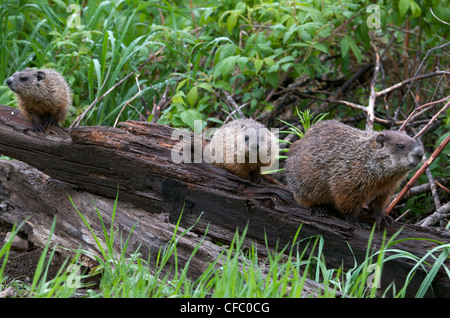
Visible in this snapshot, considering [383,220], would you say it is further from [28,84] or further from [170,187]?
[28,84]

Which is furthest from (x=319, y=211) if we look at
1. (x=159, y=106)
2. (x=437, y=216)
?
(x=159, y=106)

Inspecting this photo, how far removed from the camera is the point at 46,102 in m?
5.18

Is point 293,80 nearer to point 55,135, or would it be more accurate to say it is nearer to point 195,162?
point 195,162

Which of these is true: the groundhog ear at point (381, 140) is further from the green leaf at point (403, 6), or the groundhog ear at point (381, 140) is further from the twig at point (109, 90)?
the twig at point (109, 90)

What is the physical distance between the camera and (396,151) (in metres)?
3.91

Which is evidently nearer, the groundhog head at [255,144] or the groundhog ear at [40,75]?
the groundhog head at [255,144]

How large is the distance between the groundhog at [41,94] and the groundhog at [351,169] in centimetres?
257

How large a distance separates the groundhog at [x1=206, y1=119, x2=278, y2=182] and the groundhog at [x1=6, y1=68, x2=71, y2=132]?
172 centimetres

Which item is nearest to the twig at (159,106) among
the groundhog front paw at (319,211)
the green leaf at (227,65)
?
the green leaf at (227,65)

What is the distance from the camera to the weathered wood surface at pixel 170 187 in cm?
391

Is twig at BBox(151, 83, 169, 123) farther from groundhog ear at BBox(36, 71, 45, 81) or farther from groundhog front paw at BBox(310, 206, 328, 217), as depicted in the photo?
groundhog front paw at BBox(310, 206, 328, 217)

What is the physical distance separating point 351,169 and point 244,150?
3.26 feet

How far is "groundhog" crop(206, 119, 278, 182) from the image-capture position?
455 centimetres
